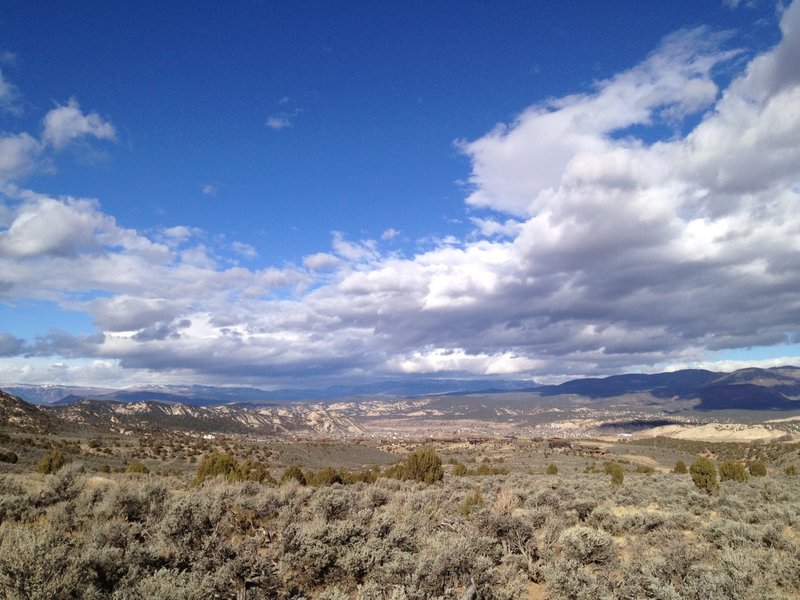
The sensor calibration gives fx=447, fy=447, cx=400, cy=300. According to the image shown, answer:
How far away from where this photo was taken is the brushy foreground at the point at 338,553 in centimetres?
720

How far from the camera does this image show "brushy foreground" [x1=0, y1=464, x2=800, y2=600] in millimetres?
7195

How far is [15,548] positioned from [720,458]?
282 feet

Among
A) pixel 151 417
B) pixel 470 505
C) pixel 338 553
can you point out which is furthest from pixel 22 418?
pixel 338 553

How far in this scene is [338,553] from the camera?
9.78 meters

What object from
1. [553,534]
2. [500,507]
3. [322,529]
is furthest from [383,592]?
[500,507]

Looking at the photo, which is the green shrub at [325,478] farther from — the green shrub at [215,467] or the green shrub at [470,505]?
the green shrub at [470,505]

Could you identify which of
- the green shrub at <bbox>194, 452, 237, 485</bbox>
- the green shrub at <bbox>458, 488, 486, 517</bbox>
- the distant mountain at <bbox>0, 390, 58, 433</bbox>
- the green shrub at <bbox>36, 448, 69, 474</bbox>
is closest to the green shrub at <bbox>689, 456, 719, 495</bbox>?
the green shrub at <bbox>458, 488, 486, 517</bbox>

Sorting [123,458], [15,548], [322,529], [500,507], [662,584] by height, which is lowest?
[123,458]

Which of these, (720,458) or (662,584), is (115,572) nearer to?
(662,584)

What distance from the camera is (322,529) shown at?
10.4m

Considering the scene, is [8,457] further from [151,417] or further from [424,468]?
[151,417]

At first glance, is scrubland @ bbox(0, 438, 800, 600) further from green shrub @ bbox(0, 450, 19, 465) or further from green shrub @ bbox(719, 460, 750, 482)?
green shrub @ bbox(0, 450, 19, 465)

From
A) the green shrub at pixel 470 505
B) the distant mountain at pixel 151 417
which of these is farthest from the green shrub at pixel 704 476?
the distant mountain at pixel 151 417

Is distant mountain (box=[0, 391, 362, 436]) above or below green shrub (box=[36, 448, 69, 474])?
below
